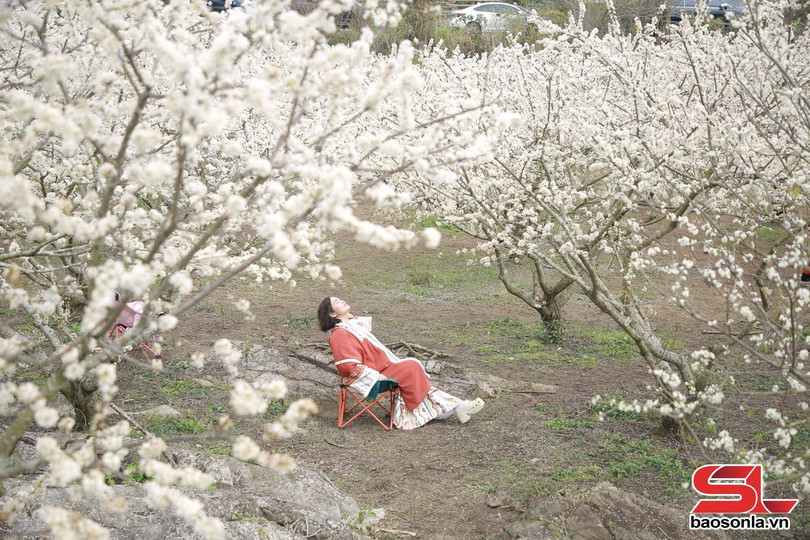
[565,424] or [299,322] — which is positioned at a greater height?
[565,424]

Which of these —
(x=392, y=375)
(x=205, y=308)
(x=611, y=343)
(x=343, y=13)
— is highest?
(x=343, y=13)

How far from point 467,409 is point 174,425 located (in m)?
2.39

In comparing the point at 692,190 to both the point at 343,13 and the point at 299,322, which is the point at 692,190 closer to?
the point at 299,322

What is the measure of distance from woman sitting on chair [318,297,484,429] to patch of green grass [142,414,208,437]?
1.22m

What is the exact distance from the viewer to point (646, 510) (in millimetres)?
3846

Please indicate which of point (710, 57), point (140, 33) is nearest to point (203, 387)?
point (140, 33)

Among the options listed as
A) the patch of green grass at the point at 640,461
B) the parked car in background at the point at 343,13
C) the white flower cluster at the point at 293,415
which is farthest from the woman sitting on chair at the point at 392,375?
the parked car in background at the point at 343,13

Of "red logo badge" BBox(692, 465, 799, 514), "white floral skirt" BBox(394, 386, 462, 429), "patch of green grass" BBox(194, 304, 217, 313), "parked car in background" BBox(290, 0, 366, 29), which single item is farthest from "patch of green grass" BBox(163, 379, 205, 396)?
"parked car in background" BBox(290, 0, 366, 29)

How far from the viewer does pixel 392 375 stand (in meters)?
5.78

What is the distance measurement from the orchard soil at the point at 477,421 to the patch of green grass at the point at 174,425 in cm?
16

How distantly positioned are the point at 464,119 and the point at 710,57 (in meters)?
4.41

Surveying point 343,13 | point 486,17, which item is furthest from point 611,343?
point 486,17

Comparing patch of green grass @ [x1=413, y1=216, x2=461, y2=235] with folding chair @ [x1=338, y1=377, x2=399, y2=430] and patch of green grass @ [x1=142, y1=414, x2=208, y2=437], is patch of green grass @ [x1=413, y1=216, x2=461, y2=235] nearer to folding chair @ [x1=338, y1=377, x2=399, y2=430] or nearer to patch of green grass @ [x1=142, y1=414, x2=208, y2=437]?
folding chair @ [x1=338, y1=377, x2=399, y2=430]

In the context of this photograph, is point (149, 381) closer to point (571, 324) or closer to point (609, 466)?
point (609, 466)
